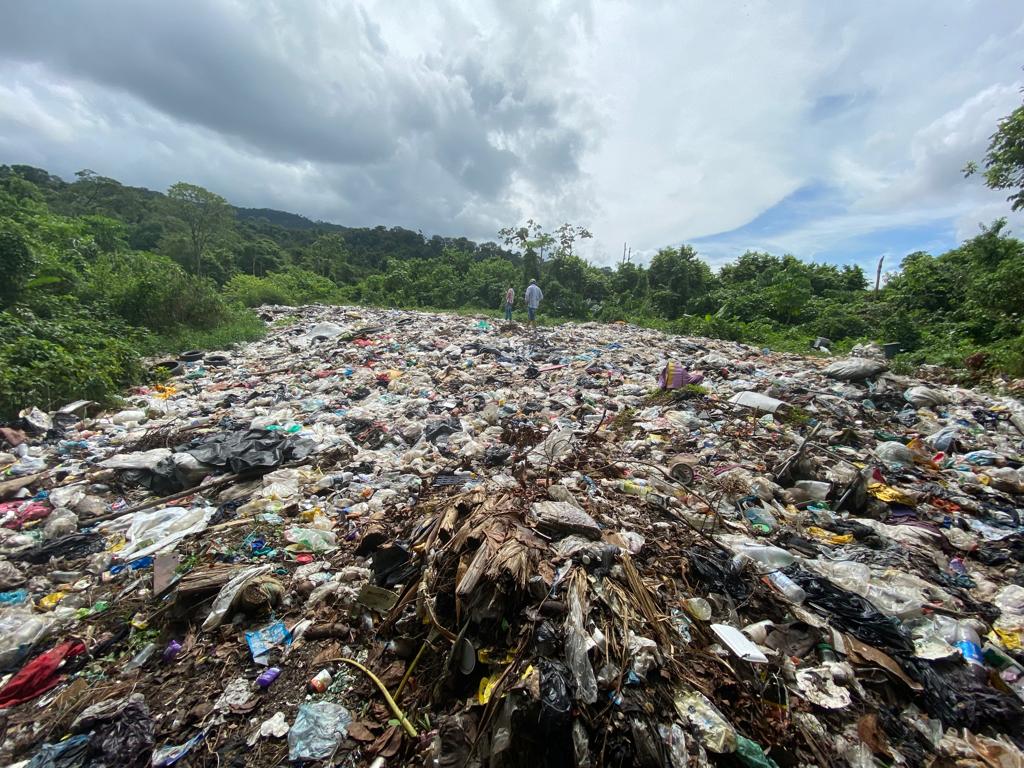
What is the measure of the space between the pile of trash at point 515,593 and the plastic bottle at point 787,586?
0.8 inches

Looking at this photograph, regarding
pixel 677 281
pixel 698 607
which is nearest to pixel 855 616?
pixel 698 607

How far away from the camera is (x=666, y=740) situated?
4.65ft

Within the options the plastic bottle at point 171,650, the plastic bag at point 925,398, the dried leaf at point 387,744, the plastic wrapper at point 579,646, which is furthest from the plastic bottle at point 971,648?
the plastic bag at point 925,398

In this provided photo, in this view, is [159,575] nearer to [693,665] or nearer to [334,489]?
[334,489]

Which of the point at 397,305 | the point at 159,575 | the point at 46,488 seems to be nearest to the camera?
the point at 159,575

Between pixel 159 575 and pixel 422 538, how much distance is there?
1.57 m

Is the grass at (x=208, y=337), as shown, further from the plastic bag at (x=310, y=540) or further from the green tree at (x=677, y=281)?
the green tree at (x=677, y=281)

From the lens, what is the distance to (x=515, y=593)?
1.79 m

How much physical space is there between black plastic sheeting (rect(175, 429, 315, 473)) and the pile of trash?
33 millimetres

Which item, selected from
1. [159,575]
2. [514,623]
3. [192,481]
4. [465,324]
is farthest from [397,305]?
[514,623]

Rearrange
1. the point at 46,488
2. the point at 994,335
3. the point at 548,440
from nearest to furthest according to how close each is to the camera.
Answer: the point at 46,488 < the point at 548,440 < the point at 994,335

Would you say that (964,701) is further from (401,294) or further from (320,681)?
(401,294)

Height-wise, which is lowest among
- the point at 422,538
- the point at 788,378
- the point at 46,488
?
the point at 46,488

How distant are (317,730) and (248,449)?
2.88 m
